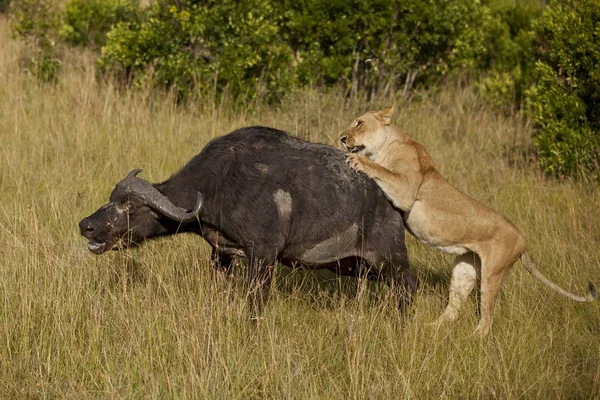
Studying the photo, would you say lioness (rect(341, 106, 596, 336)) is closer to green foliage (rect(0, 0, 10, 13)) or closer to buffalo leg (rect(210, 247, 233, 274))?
buffalo leg (rect(210, 247, 233, 274))

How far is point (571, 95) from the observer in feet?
32.7

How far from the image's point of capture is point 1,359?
Answer: 16.7 feet

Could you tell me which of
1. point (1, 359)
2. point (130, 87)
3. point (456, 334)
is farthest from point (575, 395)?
point (130, 87)

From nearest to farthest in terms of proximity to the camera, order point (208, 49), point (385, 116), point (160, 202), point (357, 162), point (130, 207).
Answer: point (160, 202) → point (130, 207) → point (357, 162) → point (385, 116) → point (208, 49)

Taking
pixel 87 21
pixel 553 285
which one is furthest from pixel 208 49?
pixel 553 285

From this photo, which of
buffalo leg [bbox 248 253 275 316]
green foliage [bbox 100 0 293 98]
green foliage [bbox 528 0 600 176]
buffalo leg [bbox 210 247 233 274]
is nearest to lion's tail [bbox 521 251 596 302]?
buffalo leg [bbox 248 253 275 316]

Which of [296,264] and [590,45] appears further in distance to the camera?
A: [590,45]

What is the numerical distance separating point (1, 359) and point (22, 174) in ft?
12.2

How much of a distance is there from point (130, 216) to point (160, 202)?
0.29 meters

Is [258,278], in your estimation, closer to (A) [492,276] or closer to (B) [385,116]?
(B) [385,116]

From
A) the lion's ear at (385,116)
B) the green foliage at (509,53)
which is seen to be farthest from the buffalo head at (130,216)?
the green foliage at (509,53)

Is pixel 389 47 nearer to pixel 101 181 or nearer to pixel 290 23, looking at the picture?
pixel 290 23

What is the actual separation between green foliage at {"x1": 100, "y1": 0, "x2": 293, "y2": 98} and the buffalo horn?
547 centimetres

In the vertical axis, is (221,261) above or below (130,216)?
below
